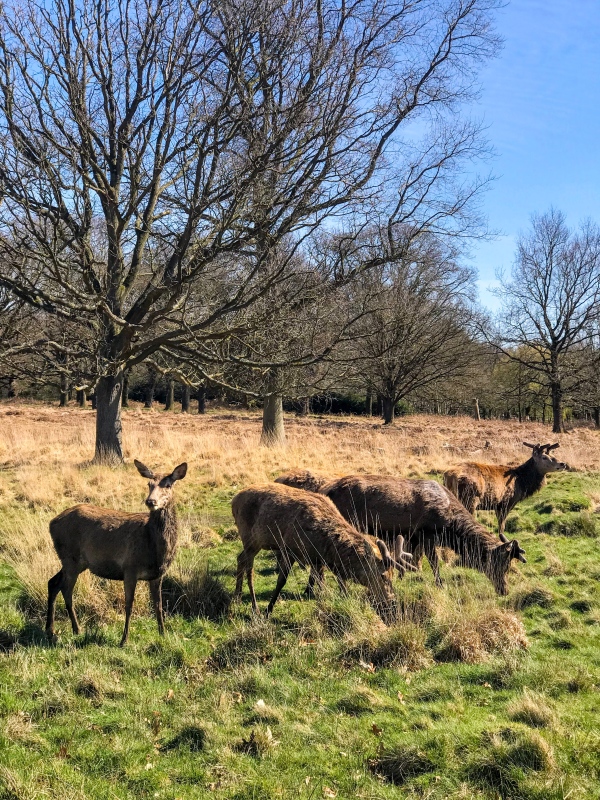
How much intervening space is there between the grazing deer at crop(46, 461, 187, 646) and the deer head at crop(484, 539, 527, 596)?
4156 millimetres

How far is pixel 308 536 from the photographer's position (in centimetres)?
744

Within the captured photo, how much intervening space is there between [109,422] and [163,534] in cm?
916

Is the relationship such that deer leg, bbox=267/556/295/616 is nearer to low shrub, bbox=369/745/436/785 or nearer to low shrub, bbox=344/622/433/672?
low shrub, bbox=344/622/433/672

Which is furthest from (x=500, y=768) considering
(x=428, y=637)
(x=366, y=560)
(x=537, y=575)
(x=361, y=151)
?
(x=361, y=151)

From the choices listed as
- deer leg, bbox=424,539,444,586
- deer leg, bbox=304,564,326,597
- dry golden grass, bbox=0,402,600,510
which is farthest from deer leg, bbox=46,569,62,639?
deer leg, bbox=424,539,444,586

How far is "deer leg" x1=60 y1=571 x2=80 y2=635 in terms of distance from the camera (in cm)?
653

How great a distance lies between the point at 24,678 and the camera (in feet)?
17.8

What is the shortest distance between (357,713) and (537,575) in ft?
15.1

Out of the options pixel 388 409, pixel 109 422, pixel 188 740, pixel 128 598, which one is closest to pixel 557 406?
pixel 388 409

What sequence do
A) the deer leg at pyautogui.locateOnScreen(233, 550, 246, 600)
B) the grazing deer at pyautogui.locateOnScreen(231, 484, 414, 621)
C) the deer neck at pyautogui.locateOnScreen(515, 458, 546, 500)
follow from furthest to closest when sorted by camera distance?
the deer neck at pyautogui.locateOnScreen(515, 458, 546, 500), the deer leg at pyautogui.locateOnScreen(233, 550, 246, 600), the grazing deer at pyautogui.locateOnScreen(231, 484, 414, 621)

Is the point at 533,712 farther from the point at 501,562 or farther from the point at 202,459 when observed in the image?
the point at 202,459

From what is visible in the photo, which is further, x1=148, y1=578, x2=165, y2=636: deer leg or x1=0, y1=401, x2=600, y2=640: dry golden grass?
x1=0, y1=401, x2=600, y2=640: dry golden grass

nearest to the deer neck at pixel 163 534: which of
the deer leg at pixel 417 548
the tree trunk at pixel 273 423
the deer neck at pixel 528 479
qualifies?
the deer leg at pixel 417 548

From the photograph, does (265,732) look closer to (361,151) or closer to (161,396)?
(361,151)
